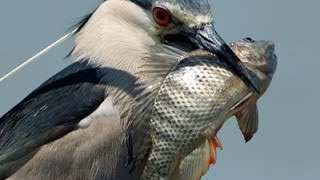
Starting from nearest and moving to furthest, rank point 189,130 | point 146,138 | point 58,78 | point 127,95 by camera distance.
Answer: point 189,130, point 146,138, point 127,95, point 58,78

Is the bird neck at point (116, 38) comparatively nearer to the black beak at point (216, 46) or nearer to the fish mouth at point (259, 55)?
the black beak at point (216, 46)

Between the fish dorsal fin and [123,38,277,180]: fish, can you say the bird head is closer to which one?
[123,38,277,180]: fish

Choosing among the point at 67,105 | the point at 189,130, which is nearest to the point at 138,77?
the point at 67,105

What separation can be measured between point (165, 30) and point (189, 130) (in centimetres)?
92

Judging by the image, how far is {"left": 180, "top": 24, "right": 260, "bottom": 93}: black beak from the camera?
396 centimetres

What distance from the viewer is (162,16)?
15.2ft

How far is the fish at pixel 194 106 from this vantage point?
3.87 meters

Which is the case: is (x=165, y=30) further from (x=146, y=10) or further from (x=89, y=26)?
(x=89, y=26)

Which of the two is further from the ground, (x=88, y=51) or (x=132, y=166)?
(x=88, y=51)

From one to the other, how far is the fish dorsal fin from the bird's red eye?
0.87 m

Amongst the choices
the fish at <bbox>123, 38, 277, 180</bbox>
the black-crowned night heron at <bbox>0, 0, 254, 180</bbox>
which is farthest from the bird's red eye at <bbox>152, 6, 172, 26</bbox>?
the fish at <bbox>123, 38, 277, 180</bbox>

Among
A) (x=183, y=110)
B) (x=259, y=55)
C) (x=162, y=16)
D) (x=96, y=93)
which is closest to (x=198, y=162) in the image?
(x=183, y=110)

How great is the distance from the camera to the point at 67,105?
14.5 ft

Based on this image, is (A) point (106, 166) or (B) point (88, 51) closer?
(A) point (106, 166)
